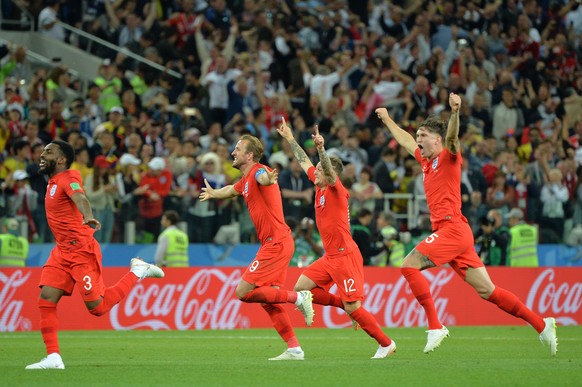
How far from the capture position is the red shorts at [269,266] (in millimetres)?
13672

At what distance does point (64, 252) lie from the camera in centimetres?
1260

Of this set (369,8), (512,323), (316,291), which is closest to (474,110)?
(369,8)

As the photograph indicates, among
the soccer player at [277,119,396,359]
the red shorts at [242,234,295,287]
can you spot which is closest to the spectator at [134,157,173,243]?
the soccer player at [277,119,396,359]

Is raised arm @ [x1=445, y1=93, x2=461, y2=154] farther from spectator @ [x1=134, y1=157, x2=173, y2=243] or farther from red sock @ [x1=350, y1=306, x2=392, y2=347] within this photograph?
spectator @ [x1=134, y1=157, x2=173, y2=243]

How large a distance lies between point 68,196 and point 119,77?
13708 mm

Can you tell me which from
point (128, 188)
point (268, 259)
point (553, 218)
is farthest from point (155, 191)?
point (268, 259)

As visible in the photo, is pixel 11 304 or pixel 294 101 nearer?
pixel 11 304

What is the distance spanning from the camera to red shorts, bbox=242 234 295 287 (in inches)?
538

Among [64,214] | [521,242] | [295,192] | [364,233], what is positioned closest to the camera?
[64,214]

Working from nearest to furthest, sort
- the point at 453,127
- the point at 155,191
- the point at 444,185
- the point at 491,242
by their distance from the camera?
the point at 453,127 → the point at 444,185 → the point at 155,191 → the point at 491,242

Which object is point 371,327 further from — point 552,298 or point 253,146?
point 552,298

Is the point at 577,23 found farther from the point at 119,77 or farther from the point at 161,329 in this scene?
the point at 161,329

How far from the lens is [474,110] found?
28234mm

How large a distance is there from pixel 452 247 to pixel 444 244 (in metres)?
0.10
